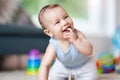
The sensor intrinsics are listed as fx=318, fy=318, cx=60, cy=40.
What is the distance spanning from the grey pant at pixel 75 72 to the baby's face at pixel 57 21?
5.0 inches

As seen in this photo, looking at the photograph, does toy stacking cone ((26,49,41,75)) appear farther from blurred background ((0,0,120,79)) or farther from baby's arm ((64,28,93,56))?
baby's arm ((64,28,93,56))

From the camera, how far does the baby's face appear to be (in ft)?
2.60

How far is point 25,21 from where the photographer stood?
2217mm

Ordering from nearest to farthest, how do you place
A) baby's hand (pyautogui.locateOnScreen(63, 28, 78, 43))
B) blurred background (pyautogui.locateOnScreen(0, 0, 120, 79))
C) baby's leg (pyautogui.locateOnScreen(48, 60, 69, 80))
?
1. baby's hand (pyautogui.locateOnScreen(63, 28, 78, 43))
2. baby's leg (pyautogui.locateOnScreen(48, 60, 69, 80))
3. blurred background (pyautogui.locateOnScreen(0, 0, 120, 79))

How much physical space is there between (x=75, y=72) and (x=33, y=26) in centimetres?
127

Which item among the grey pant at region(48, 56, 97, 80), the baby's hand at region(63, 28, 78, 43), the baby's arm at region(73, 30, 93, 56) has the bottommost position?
the grey pant at region(48, 56, 97, 80)

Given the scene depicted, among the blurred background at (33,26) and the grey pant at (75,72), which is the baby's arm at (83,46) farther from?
the blurred background at (33,26)

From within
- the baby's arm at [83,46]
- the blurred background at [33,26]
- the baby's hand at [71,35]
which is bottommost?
the baby's arm at [83,46]

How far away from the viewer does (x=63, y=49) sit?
854mm

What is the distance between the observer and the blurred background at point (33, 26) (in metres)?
1.91

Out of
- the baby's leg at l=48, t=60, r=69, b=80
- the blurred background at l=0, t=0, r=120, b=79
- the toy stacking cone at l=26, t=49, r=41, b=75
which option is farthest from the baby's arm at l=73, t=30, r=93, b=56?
the toy stacking cone at l=26, t=49, r=41, b=75

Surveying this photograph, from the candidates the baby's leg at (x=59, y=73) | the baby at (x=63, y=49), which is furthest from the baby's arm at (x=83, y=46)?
the baby's leg at (x=59, y=73)

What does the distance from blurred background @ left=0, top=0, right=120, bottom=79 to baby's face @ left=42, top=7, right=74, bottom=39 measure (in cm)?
38

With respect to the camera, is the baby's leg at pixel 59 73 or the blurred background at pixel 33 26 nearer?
the baby's leg at pixel 59 73
